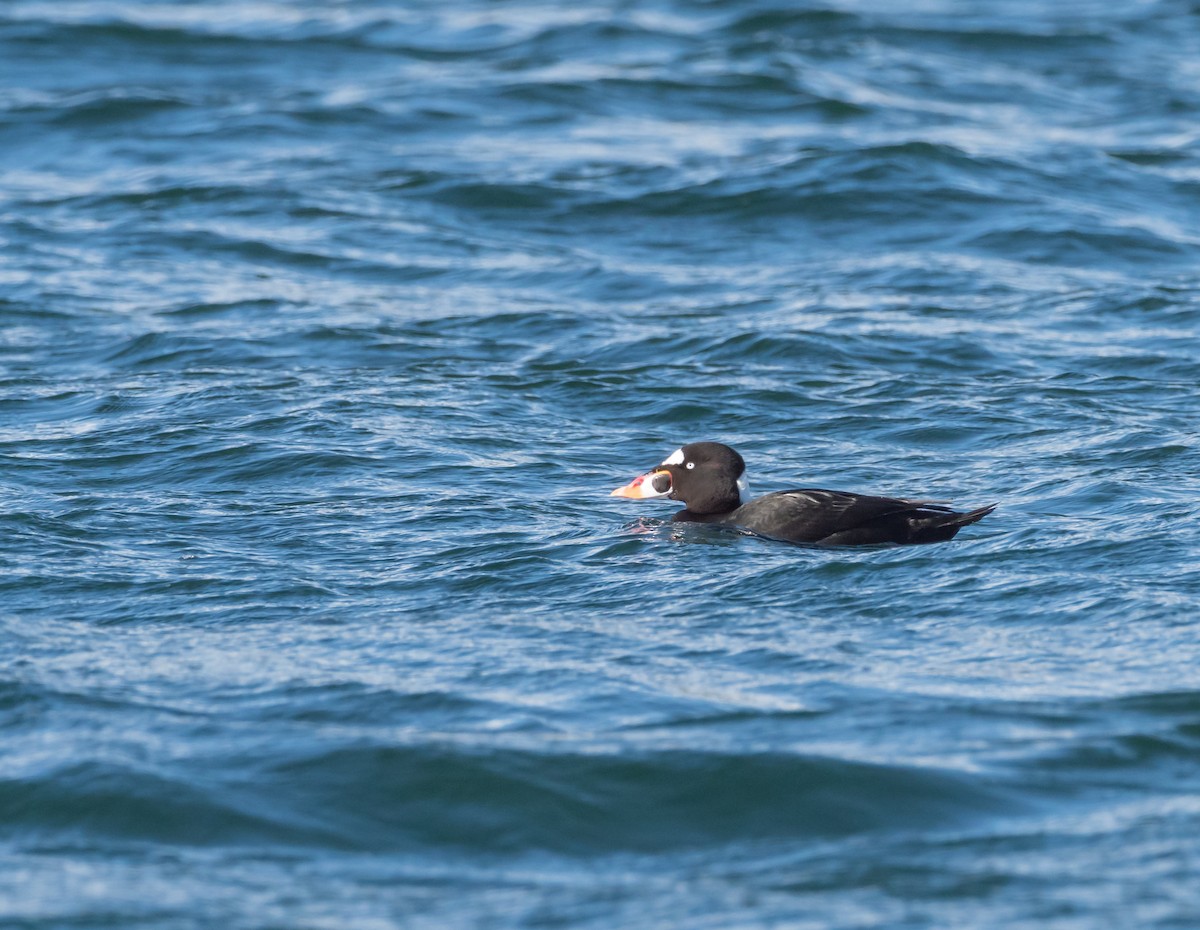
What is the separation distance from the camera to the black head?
9836mm

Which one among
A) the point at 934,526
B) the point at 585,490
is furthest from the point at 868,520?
the point at 585,490

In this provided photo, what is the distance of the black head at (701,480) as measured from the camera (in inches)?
387

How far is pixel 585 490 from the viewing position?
10.4m

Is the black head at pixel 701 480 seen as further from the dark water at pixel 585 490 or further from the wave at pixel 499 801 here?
the wave at pixel 499 801

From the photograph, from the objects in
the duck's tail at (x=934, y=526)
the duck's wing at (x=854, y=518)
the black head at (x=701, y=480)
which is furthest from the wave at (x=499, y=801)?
the black head at (x=701, y=480)

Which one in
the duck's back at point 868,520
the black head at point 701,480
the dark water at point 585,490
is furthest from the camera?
the black head at point 701,480

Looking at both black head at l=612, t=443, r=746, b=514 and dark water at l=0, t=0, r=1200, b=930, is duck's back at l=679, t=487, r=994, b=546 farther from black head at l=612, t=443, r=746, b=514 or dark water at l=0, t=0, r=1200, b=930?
black head at l=612, t=443, r=746, b=514

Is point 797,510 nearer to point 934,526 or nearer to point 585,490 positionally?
point 934,526

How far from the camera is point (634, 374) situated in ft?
42.3

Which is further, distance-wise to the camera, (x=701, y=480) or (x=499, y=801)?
(x=701, y=480)

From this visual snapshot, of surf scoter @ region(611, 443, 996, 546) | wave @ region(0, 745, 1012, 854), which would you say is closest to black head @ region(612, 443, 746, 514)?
surf scoter @ region(611, 443, 996, 546)

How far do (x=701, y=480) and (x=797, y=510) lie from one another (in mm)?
817

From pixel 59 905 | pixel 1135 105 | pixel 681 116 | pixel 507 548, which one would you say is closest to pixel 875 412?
pixel 507 548

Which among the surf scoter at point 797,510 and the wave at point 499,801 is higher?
the wave at point 499,801
